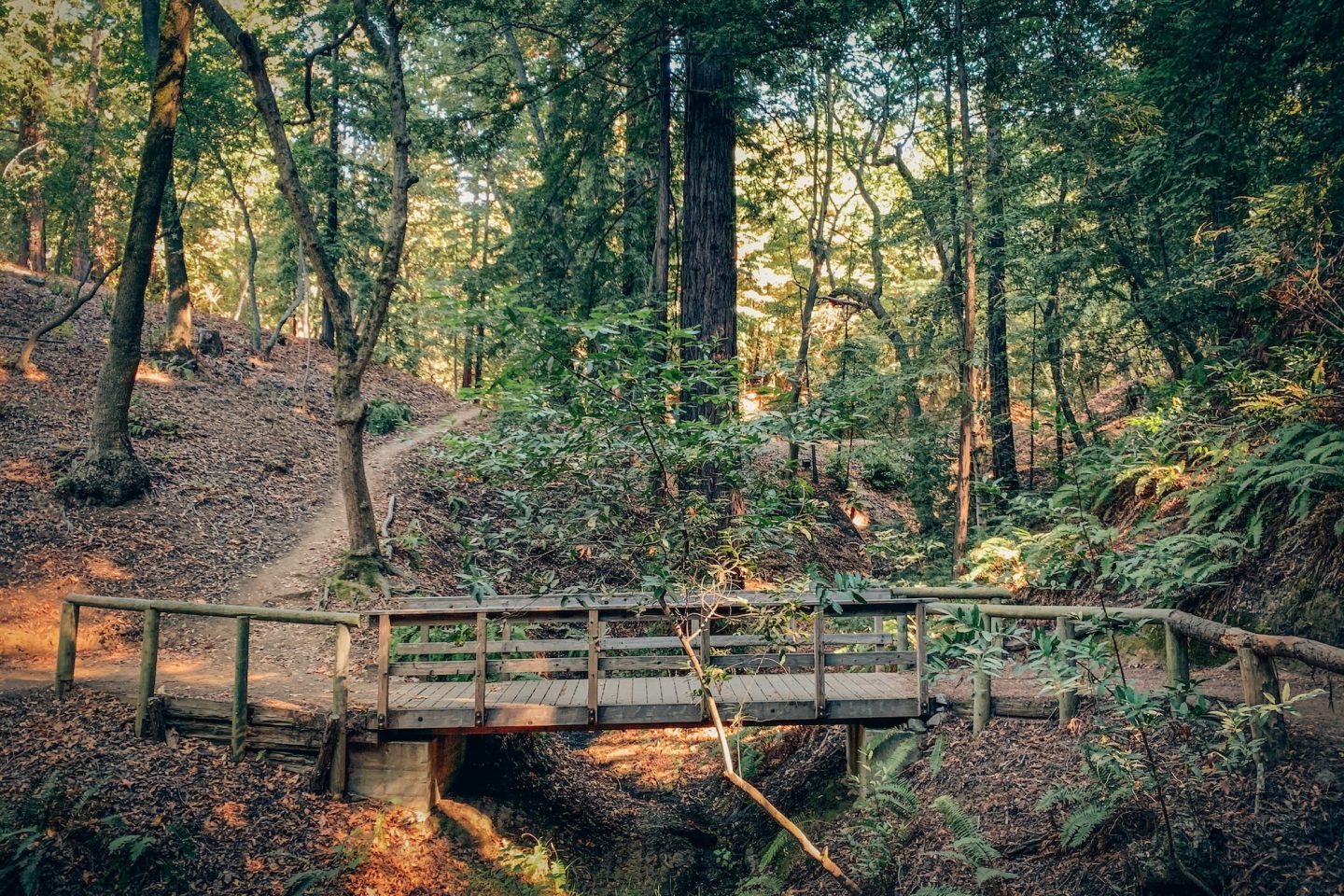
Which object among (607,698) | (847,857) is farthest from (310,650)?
(847,857)

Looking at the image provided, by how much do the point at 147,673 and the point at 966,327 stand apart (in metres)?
12.2

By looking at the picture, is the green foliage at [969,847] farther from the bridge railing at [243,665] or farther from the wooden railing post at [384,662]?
the bridge railing at [243,665]

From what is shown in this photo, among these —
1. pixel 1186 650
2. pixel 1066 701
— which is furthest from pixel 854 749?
pixel 1186 650

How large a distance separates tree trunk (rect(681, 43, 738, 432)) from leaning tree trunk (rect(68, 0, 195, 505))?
8.85 metres

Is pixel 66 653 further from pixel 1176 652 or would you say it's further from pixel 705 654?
pixel 1176 652

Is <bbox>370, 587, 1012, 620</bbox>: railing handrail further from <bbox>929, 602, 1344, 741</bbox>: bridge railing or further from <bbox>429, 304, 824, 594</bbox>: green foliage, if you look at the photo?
<bbox>929, 602, 1344, 741</bbox>: bridge railing

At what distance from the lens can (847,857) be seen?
20.9 ft

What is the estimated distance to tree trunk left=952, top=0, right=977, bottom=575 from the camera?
39.6 feet

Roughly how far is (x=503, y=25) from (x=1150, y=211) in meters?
10.6

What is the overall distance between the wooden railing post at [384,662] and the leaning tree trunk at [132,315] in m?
8.14

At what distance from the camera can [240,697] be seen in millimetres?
6988

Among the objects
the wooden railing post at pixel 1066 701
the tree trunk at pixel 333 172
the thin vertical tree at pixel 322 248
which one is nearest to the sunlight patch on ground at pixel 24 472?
the thin vertical tree at pixel 322 248

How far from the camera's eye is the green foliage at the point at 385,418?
20391mm

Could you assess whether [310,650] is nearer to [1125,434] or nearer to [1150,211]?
[1125,434]
